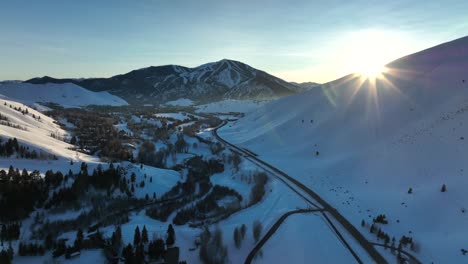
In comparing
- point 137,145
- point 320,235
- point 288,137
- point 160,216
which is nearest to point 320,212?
point 320,235

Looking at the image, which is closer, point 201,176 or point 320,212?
point 320,212

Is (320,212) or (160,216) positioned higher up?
(320,212)

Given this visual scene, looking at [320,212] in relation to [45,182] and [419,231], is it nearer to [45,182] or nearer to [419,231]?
[419,231]

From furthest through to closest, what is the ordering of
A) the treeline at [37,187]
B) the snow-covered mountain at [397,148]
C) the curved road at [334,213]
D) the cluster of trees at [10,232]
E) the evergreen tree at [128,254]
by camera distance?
the treeline at [37,187] → the cluster of trees at [10,232] → the snow-covered mountain at [397,148] → the evergreen tree at [128,254] → the curved road at [334,213]

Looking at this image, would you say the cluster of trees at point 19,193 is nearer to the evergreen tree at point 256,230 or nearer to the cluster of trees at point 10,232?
the cluster of trees at point 10,232

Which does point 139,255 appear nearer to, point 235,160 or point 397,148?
point 397,148

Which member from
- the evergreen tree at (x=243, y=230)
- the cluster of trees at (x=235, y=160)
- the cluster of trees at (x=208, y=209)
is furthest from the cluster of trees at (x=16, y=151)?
the evergreen tree at (x=243, y=230)

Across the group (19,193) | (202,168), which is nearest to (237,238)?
(19,193)

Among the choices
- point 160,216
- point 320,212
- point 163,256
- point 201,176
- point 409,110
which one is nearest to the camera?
point 163,256
